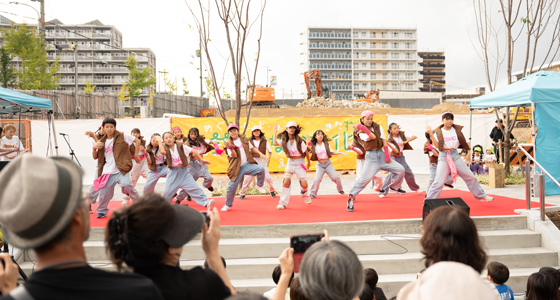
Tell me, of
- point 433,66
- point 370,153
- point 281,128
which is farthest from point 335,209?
point 433,66

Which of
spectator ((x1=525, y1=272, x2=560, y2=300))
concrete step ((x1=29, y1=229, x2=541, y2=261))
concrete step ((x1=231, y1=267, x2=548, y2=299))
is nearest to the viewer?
spectator ((x1=525, y1=272, x2=560, y2=300))

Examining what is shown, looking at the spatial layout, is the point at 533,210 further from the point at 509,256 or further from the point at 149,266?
the point at 149,266

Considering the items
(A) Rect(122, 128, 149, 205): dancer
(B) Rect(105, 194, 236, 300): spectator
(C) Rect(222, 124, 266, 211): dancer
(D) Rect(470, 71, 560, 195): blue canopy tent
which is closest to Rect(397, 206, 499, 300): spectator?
(B) Rect(105, 194, 236, 300): spectator

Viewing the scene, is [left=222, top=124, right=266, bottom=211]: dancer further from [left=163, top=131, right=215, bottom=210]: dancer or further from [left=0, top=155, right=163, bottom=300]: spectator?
[left=0, top=155, right=163, bottom=300]: spectator

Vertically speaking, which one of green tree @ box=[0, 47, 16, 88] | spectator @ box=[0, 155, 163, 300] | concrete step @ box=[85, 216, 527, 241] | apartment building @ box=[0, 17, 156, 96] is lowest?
concrete step @ box=[85, 216, 527, 241]

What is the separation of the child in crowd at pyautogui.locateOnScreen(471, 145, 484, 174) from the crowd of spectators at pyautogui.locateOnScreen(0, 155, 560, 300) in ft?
40.0

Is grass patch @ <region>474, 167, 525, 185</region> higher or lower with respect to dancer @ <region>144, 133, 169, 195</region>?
lower

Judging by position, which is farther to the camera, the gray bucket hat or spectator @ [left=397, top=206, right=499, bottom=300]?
spectator @ [left=397, top=206, right=499, bottom=300]

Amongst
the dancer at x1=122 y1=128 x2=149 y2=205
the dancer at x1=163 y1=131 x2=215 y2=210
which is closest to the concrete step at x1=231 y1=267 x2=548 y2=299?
the dancer at x1=163 y1=131 x2=215 y2=210

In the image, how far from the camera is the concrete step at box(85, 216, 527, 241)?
590cm

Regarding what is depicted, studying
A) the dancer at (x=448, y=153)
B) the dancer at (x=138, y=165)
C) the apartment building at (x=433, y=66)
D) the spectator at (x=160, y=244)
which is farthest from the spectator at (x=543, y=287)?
the apartment building at (x=433, y=66)

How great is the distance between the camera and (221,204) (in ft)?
27.7

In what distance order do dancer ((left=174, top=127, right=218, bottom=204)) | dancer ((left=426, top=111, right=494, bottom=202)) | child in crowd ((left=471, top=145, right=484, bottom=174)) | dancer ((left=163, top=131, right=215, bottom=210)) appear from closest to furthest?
dancer ((left=426, top=111, right=494, bottom=202)) → dancer ((left=163, top=131, right=215, bottom=210)) → dancer ((left=174, top=127, right=218, bottom=204)) → child in crowd ((left=471, top=145, right=484, bottom=174))

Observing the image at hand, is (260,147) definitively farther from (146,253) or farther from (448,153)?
(146,253)
